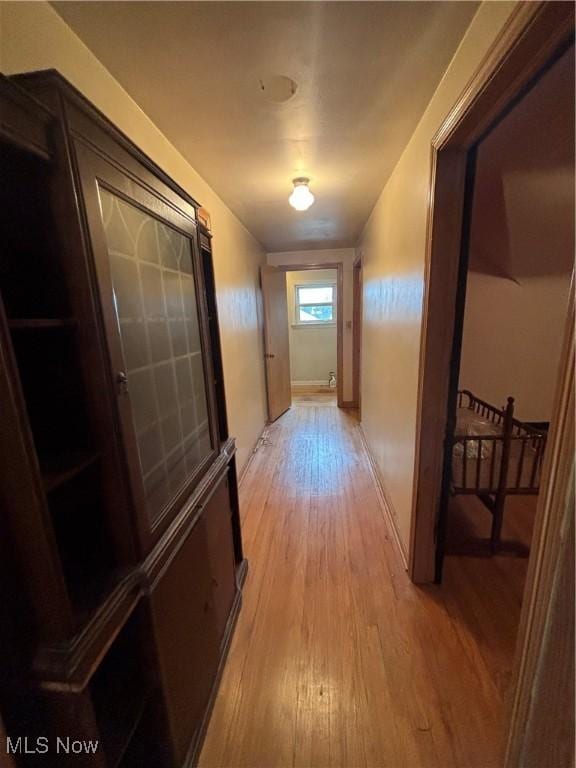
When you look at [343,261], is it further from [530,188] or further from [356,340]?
[530,188]

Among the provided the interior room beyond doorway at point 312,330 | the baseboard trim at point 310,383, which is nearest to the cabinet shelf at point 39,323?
the interior room beyond doorway at point 312,330

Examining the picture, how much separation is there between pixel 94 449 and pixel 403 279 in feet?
5.66

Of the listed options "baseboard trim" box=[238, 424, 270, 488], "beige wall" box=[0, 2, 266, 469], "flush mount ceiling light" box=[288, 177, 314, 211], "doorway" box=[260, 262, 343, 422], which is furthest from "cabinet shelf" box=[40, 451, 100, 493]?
"doorway" box=[260, 262, 343, 422]

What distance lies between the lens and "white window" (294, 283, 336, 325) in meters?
5.83

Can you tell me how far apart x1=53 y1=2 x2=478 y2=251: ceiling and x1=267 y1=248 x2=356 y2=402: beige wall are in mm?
2553

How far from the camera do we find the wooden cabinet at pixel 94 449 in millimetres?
577

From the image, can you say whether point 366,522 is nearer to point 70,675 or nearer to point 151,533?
point 151,533

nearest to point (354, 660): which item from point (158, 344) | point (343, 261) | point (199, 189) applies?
point (158, 344)

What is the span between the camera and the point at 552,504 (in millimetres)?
618

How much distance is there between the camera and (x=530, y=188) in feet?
6.34

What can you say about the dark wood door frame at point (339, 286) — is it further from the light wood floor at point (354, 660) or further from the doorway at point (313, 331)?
the light wood floor at point (354, 660)

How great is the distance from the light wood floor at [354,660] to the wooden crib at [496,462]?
0.44 metres

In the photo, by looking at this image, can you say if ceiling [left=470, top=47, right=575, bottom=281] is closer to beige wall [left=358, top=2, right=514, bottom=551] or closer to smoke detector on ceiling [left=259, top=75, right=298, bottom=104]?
beige wall [left=358, top=2, right=514, bottom=551]

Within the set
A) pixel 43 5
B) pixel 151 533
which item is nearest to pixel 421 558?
pixel 151 533
